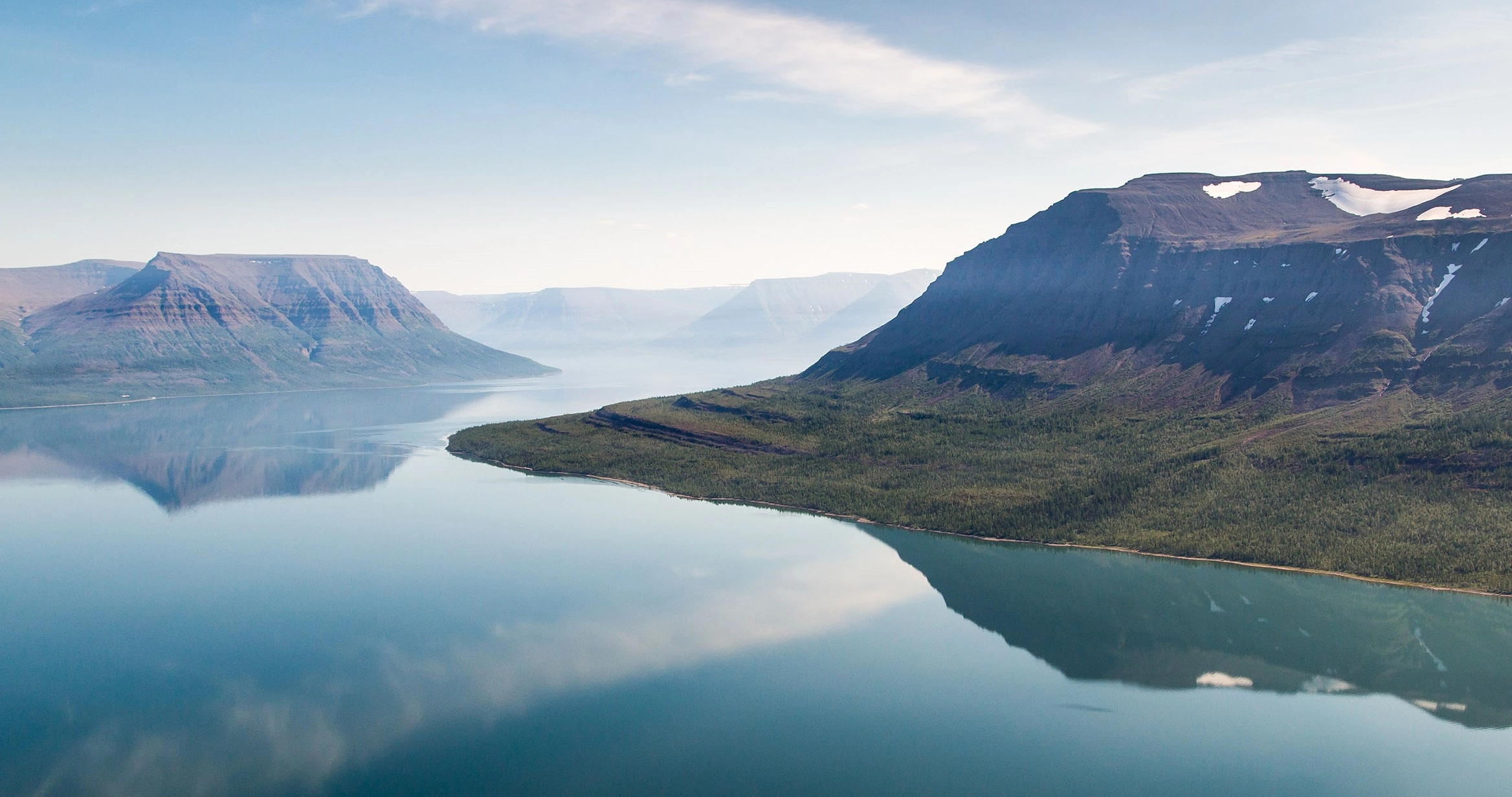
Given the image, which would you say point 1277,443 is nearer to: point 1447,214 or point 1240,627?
point 1240,627

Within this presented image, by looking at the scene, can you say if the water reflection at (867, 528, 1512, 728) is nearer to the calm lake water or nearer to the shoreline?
the calm lake water

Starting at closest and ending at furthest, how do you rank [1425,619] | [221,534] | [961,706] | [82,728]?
1. [82,728]
2. [961,706]
3. [1425,619]
4. [221,534]

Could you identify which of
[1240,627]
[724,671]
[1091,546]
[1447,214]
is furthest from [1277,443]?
[724,671]

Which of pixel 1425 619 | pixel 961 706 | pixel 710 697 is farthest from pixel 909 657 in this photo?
pixel 1425 619

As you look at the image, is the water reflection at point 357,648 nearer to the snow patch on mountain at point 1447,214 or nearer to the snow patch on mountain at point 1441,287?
the snow patch on mountain at point 1441,287

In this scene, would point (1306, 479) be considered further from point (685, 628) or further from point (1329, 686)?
point (685, 628)

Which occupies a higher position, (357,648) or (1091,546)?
(357,648)

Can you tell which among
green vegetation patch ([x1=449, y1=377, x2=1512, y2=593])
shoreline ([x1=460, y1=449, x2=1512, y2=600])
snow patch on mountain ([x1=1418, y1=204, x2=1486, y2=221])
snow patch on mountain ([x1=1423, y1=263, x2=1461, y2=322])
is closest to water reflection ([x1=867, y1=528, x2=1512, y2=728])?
shoreline ([x1=460, y1=449, x2=1512, y2=600])

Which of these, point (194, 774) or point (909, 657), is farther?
point (909, 657)
